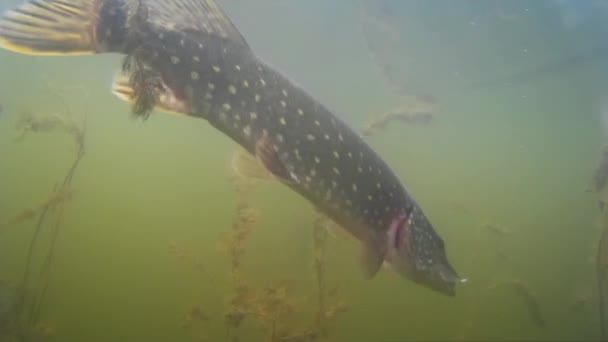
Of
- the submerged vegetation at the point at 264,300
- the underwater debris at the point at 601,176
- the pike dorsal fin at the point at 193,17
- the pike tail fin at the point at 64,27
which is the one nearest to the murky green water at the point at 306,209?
the submerged vegetation at the point at 264,300

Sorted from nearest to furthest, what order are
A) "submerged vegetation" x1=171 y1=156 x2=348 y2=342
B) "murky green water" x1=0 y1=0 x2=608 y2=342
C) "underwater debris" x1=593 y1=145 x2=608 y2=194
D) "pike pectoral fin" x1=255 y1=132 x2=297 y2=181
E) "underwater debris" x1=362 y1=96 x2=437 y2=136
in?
1. "pike pectoral fin" x1=255 y1=132 x2=297 y2=181
2. "submerged vegetation" x1=171 y1=156 x2=348 y2=342
3. "underwater debris" x1=593 y1=145 x2=608 y2=194
4. "murky green water" x1=0 y1=0 x2=608 y2=342
5. "underwater debris" x1=362 y1=96 x2=437 y2=136

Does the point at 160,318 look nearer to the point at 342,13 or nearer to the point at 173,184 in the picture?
the point at 173,184

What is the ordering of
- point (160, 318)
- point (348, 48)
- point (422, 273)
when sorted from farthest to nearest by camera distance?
1. point (348, 48)
2. point (160, 318)
3. point (422, 273)

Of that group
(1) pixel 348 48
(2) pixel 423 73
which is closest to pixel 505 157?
(2) pixel 423 73

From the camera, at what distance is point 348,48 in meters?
25.6

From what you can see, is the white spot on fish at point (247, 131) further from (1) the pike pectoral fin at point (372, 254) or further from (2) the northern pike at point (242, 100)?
(1) the pike pectoral fin at point (372, 254)

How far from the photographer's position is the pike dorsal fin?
3.23 metres

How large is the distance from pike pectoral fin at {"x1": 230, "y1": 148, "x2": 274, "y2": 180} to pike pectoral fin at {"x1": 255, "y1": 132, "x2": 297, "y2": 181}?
153 mm

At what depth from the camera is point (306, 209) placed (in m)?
9.93

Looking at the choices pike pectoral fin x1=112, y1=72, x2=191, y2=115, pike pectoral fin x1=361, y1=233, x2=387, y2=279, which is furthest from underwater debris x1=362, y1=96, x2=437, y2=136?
pike pectoral fin x1=112, y1=72, x2=191, y2=115

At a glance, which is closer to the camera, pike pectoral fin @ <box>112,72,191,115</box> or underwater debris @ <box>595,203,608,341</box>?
pike pectoral fin @ <box>112,72,191,115</box>

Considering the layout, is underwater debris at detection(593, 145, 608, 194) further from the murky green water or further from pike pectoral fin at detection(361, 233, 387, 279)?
pike pectoral fin at detection(361, 233, 387, 279)

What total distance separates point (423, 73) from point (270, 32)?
9.31 metres

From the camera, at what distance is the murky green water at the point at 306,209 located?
24.7 feet
